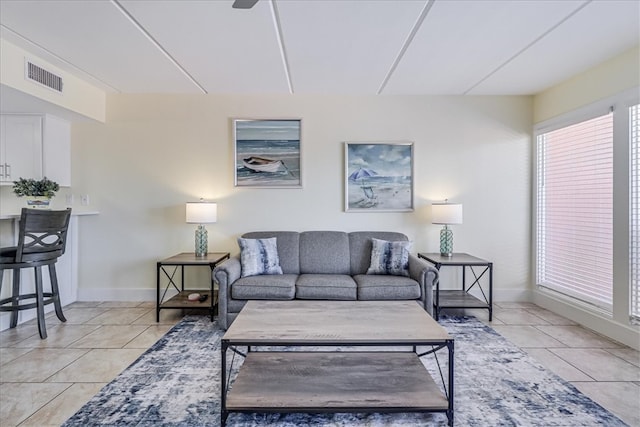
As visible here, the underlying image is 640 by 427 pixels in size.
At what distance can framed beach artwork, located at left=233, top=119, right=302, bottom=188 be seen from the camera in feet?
13.8

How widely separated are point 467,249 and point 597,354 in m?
1.72

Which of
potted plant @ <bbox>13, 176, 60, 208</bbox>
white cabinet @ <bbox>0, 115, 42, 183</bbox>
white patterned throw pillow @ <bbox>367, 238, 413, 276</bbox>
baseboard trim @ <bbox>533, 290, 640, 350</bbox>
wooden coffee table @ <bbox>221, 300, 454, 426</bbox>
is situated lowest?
baseboard trim @ <bbox>533, 290, 640, 350</bbox>

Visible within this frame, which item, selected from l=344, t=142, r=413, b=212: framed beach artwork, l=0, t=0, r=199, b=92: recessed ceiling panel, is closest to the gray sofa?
l=344, t=142, r=413, b=212: framed beach artwork

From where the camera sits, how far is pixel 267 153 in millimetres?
4227

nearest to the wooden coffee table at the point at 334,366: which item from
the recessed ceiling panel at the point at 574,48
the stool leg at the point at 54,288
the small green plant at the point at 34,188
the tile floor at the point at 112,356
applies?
the tile floor at the point at 112,356

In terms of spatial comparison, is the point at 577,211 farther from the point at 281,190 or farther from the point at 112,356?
the point at 112,356

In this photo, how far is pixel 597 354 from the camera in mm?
2777

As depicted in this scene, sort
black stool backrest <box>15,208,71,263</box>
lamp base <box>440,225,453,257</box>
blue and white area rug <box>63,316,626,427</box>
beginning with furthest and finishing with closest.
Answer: lamp base <box>440,225,453,257</box>, black stool backrest <box>15,208,71,263</box>, blue and white area rug <box>63,316,626,427</box>

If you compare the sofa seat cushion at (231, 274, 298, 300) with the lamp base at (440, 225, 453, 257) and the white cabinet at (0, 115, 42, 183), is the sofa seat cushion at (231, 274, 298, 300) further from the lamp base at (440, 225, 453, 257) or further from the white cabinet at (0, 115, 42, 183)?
the white cabinet at (0, 115, 42, 183)

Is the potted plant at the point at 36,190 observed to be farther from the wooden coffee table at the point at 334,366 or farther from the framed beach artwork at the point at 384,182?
the framed beach artwork at the point at 384,182

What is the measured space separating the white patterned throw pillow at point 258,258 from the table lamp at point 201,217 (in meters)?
0.52

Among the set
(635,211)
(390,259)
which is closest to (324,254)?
(390,259)

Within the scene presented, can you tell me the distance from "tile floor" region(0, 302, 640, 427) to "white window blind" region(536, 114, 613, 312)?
1.51 ft

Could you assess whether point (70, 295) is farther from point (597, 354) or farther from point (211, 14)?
point (597, 354)
